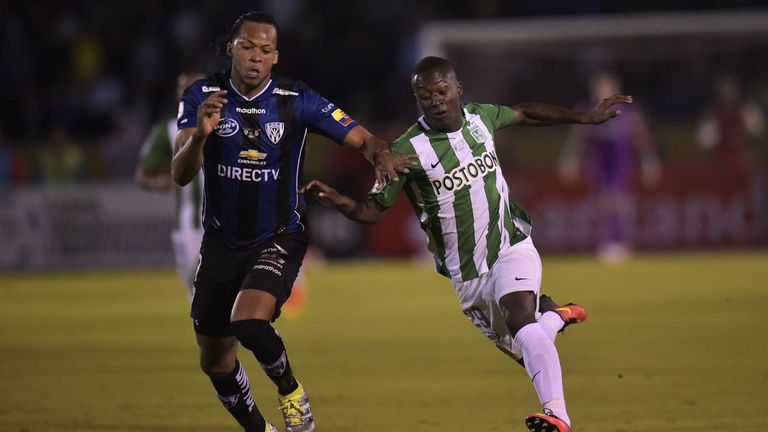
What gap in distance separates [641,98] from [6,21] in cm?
1225

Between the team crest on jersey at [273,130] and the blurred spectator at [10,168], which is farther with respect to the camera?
the blurred spectator at [10,168]

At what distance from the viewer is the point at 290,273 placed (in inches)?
284

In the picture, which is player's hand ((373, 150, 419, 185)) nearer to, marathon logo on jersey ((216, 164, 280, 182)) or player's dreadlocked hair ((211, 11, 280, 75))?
marathon logo on jersey ((216, 164, 280, 182))

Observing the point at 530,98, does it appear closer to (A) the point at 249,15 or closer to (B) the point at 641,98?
(B) the point at 641,98

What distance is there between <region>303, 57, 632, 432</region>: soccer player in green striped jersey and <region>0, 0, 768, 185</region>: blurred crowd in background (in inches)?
595

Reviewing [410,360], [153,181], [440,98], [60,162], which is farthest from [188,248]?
[60,162]

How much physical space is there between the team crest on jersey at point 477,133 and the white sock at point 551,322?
106 cm

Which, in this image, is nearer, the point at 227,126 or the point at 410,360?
the point at 227,126

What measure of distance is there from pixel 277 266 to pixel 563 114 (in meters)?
1.95

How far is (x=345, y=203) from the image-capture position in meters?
6.92

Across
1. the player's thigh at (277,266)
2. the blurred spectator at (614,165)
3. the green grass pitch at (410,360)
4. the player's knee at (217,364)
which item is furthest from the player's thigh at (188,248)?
the blurred spectator at (614,165)

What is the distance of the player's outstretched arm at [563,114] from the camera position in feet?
25.3

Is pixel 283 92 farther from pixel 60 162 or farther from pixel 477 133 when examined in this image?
pixel 60 162

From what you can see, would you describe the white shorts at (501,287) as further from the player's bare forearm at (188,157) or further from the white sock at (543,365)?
the player's bare forearm at (188,157)
